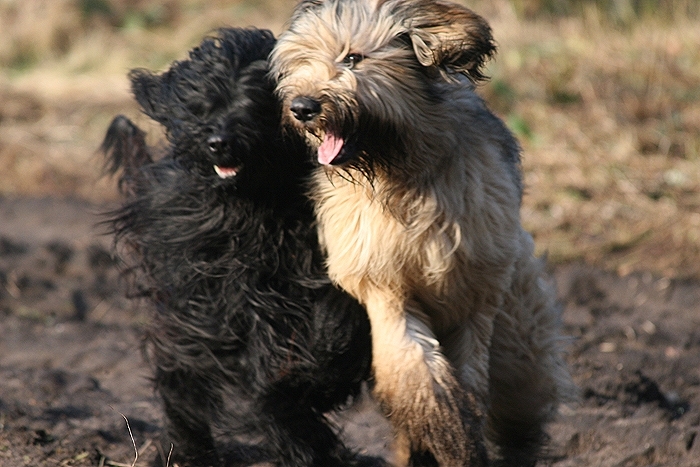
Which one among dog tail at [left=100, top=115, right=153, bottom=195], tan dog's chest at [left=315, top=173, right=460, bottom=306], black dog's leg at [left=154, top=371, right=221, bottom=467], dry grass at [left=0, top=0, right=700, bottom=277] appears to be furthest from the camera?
dry grass at [left=0, top=0, right=700, bottom=277]

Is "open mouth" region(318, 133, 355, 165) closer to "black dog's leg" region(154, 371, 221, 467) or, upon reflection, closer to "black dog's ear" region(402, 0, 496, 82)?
"black dog's ear" region(402, 0, 496, 82)

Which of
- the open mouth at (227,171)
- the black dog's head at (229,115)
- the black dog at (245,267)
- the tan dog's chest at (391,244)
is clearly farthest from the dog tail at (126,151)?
the tan dog's chest at (391,244)

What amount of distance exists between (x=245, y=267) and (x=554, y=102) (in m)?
5.50

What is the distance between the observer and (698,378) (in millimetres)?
5203

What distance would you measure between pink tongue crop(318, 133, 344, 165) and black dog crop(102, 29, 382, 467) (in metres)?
0.21

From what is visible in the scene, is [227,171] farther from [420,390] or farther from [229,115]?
[420,390]

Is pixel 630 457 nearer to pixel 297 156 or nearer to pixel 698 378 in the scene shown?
pixel 698 378

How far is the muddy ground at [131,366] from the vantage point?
4.41m

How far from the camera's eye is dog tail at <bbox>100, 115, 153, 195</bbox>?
438 centimetres

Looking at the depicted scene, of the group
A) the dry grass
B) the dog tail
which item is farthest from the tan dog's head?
the dry grass

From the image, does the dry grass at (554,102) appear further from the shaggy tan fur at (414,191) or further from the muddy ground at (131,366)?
the shaggy tan fur at (414,191)

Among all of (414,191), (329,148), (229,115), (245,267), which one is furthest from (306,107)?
(245,267)

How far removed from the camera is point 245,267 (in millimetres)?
3775

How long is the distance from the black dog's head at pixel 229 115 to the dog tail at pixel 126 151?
1.95ft
